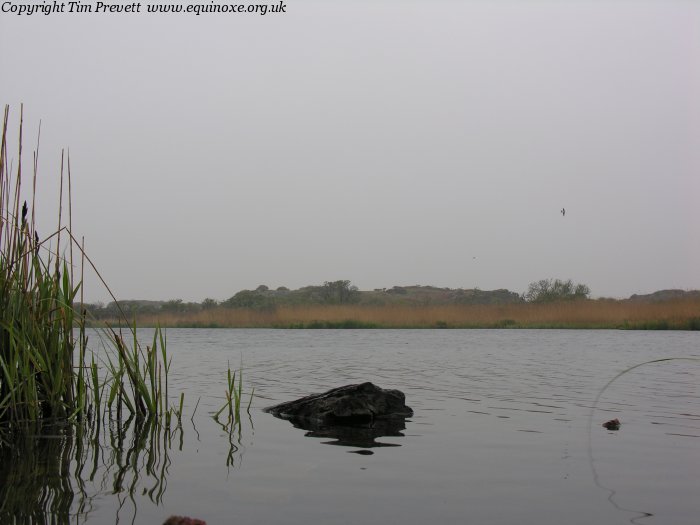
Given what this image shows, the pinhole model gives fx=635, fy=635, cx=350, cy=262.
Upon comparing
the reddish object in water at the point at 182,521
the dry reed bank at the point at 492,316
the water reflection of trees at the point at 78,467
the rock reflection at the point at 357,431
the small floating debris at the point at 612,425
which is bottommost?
the rock reflection at the point at 357,431

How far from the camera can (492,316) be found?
112 feet

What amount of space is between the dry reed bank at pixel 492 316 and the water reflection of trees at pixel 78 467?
949 inches

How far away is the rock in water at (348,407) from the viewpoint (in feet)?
24.5

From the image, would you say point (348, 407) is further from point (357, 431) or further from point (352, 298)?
point (352, 298)

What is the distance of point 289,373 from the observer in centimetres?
1301

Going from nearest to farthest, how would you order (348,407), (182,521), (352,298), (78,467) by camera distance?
1. (182,521)
2. (78,467)
3. (348,407)
4. (352,298)

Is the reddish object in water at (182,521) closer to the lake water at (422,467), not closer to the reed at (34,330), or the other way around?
the lake water at (422,467)

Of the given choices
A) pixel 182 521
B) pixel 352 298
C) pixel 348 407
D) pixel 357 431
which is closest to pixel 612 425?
pixel 357 431

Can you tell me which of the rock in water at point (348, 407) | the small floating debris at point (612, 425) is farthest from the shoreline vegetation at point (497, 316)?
the small floating debris at point (612, 425)

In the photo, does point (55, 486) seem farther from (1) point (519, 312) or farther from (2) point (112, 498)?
(1) point (519, 312)

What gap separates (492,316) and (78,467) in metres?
30.8

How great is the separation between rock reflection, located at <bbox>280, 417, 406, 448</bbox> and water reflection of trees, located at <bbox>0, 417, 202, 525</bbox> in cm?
144

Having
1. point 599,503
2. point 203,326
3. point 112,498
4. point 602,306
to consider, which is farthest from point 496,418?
Result: point 203,326

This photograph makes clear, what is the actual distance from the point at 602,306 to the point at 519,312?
407cm
